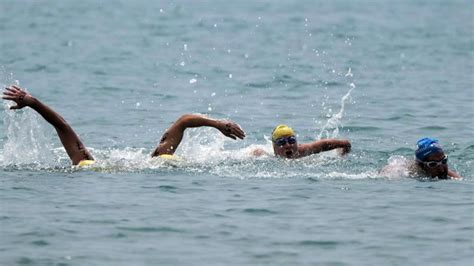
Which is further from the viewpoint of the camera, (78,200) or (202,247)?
(78,200)

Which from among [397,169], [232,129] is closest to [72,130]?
[232,129]

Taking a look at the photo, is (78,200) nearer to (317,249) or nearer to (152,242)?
(152,242)

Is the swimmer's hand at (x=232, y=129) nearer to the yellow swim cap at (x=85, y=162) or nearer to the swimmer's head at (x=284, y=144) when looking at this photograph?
the yellow swim cap at (x=85, y=162)

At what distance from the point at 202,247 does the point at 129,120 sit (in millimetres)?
11482

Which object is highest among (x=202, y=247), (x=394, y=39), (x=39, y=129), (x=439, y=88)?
(x=394, y=39)

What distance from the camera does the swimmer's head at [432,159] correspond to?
16109 mm

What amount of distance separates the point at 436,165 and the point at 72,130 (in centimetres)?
537

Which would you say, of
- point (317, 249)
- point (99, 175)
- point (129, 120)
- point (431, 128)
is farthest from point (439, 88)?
point (317, 249)

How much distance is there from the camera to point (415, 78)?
33.3 metres

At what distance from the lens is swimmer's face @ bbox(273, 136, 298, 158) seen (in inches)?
716

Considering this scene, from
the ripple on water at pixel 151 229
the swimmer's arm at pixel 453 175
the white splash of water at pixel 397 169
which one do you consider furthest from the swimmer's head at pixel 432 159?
the ripple on water at pixel 151 229

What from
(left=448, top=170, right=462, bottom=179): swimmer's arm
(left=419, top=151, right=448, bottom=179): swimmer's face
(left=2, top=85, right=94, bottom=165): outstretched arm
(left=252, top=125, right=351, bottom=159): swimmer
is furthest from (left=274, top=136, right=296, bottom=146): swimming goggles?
(left=2, top=85, right=94, bottom=165): outstretched arm

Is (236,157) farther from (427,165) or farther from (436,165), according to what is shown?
(436,165)

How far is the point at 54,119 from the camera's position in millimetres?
15688
